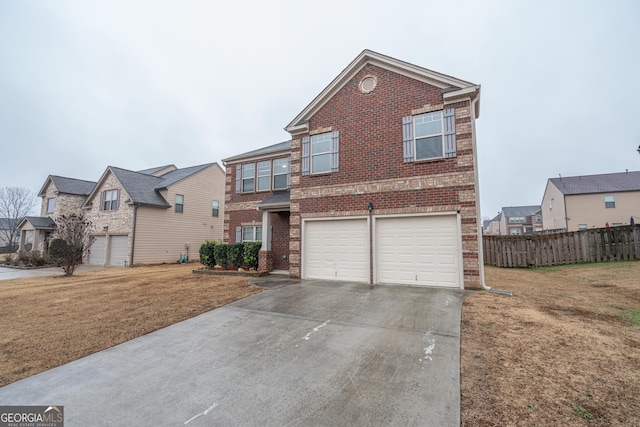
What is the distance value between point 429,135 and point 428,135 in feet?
0.11

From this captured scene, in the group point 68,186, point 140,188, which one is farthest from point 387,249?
point 68,186

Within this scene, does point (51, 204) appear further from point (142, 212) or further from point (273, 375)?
point (273, 375)

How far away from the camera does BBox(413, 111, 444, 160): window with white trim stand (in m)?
9.01

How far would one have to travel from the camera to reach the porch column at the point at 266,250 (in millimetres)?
11883

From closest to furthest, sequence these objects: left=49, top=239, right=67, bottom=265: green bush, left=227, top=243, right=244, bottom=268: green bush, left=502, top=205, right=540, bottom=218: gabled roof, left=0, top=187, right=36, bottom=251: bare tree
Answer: left=227, top=243, right=244, bottom=268: green bush, left=49, top=239, right=67, bottom=265: green bush, left=0, top=187, right=36, bottom=251: bare tree, left=502, top=205, right=540, bottom=218: gabled roof

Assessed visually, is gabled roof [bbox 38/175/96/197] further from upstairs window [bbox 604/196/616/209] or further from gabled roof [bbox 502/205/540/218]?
gabled roof [bbox 502/205/540/218]

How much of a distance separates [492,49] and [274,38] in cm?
2287

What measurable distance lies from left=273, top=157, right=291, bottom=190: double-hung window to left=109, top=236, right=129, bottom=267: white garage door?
1339 cm

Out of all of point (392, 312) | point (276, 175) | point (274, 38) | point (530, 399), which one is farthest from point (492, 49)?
point (530, 399)

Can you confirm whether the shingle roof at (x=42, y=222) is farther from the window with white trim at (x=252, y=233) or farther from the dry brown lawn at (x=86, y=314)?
the window with white trim at (x=252, y=233)

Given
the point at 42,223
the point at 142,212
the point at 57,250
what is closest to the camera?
the point at 57,250

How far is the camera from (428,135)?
30.0 ft

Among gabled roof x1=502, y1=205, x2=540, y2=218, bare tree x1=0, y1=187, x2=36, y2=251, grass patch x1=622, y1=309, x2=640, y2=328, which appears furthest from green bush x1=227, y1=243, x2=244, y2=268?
gabled roof x1=502, y1=205, x2=540, y2=218

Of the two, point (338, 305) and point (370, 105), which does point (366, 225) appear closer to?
point (338, 305)
